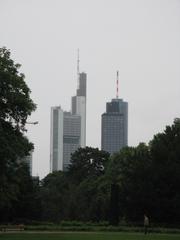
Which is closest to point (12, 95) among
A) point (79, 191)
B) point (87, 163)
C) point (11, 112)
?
point (11, 112)

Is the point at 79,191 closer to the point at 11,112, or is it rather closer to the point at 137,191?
the point at 137,191

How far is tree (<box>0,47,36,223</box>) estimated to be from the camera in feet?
157

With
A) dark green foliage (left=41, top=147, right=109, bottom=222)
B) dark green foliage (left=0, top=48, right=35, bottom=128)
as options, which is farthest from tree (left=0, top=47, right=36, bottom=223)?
dark green foliage (left=41, top=147, right=109, bottom=222)

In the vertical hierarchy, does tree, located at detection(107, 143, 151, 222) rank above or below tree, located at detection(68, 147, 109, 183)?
below

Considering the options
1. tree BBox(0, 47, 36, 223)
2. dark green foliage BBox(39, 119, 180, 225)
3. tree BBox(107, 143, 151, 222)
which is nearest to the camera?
tree BBox(0, 47, 36, 223)

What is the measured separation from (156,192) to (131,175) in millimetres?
4992

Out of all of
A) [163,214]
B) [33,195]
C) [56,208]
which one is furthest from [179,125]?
[56,208]

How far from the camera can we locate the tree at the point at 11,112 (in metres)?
47.8

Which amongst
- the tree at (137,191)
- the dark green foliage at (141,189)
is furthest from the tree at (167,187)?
the tree at (137,191)

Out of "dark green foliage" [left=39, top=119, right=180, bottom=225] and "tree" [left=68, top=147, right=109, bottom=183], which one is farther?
"tree" [left=68, top=147, right=109, bottom=183]

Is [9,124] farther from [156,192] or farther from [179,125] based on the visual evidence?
[179,125]

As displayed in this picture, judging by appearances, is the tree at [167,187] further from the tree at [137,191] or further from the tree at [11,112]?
the tree at [11,112]

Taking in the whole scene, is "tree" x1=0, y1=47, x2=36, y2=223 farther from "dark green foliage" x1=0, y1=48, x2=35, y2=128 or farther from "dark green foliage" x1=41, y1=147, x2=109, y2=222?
"dark green foliage" x1=41, y1=147, x2=109, y2=222

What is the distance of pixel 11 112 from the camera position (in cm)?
4900
